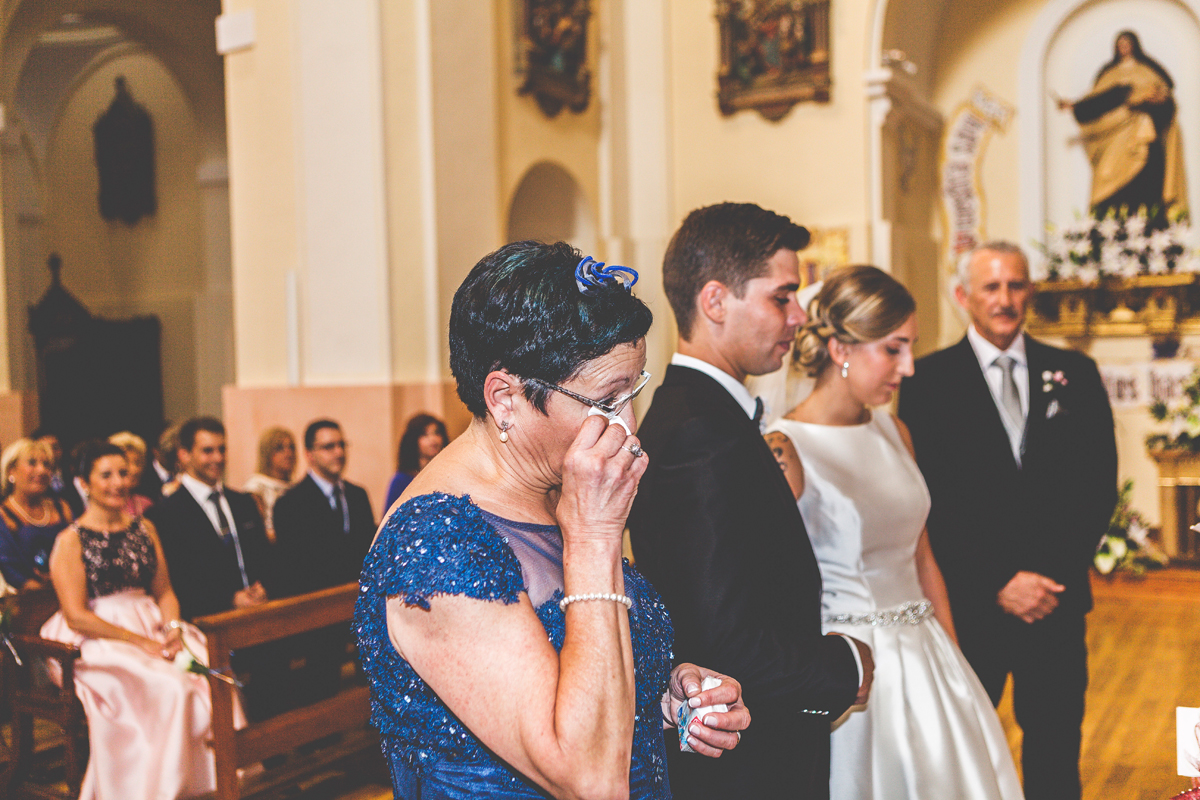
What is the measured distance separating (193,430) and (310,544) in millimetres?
796

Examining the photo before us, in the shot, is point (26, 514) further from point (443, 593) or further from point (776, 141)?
point (776, 141)

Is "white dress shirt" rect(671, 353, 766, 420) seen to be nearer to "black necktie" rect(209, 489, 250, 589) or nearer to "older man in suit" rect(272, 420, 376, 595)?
"older man in suit" rect(272, 420, 376, 595)

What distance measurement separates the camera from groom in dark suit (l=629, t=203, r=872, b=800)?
1918 millimetres

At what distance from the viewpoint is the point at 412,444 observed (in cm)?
554

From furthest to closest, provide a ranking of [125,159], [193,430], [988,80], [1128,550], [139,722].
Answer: [125,159], [988,80], [1128,550], [193,430], [139,722]

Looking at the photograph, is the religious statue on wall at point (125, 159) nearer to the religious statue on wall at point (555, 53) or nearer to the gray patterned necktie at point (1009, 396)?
the religious statue on wall at point (555, 53)

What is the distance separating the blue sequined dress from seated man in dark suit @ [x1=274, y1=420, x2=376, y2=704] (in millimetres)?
3485

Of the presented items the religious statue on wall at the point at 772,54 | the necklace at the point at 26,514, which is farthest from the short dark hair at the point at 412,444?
the religious statue on wall at the point at 772,54

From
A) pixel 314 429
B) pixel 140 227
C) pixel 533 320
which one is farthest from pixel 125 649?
pixel 140 227

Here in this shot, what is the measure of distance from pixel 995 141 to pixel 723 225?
24.5 feet

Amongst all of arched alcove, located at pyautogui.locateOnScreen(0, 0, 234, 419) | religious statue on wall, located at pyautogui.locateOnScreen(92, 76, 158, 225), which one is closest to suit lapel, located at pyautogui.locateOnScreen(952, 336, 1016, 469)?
arched alcove, located at pyautogui.locateOnScreen(0, 0, 234, 419)

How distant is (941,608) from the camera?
9.23ft

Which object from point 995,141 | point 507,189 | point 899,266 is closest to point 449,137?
point 507,189

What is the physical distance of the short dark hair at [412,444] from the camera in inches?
218
